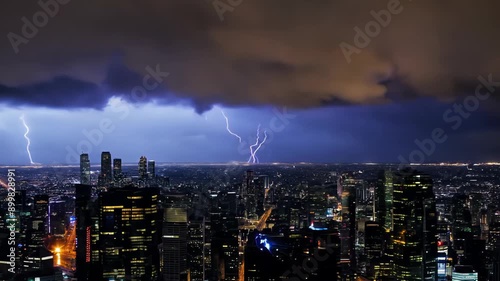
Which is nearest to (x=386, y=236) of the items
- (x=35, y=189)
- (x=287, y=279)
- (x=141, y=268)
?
(x=287, y=279)

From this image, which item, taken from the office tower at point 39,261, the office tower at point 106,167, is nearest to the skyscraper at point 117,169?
the office tower at point 106,167

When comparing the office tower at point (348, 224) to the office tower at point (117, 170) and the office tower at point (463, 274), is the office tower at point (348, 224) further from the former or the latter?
the office tower at point (117, 170)

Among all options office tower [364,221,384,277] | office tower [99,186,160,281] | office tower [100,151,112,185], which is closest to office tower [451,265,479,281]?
office tower [364,221,384,277]

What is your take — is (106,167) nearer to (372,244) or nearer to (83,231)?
(83,231)

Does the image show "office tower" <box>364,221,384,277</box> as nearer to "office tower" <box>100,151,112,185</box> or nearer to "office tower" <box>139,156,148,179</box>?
"office tower" <box>139,156,148,179</box>

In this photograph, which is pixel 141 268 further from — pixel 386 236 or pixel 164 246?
pixel 386 236

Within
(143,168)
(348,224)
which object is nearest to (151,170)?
(143,168)

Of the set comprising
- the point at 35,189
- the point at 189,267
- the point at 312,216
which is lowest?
A: the point at 189,267
